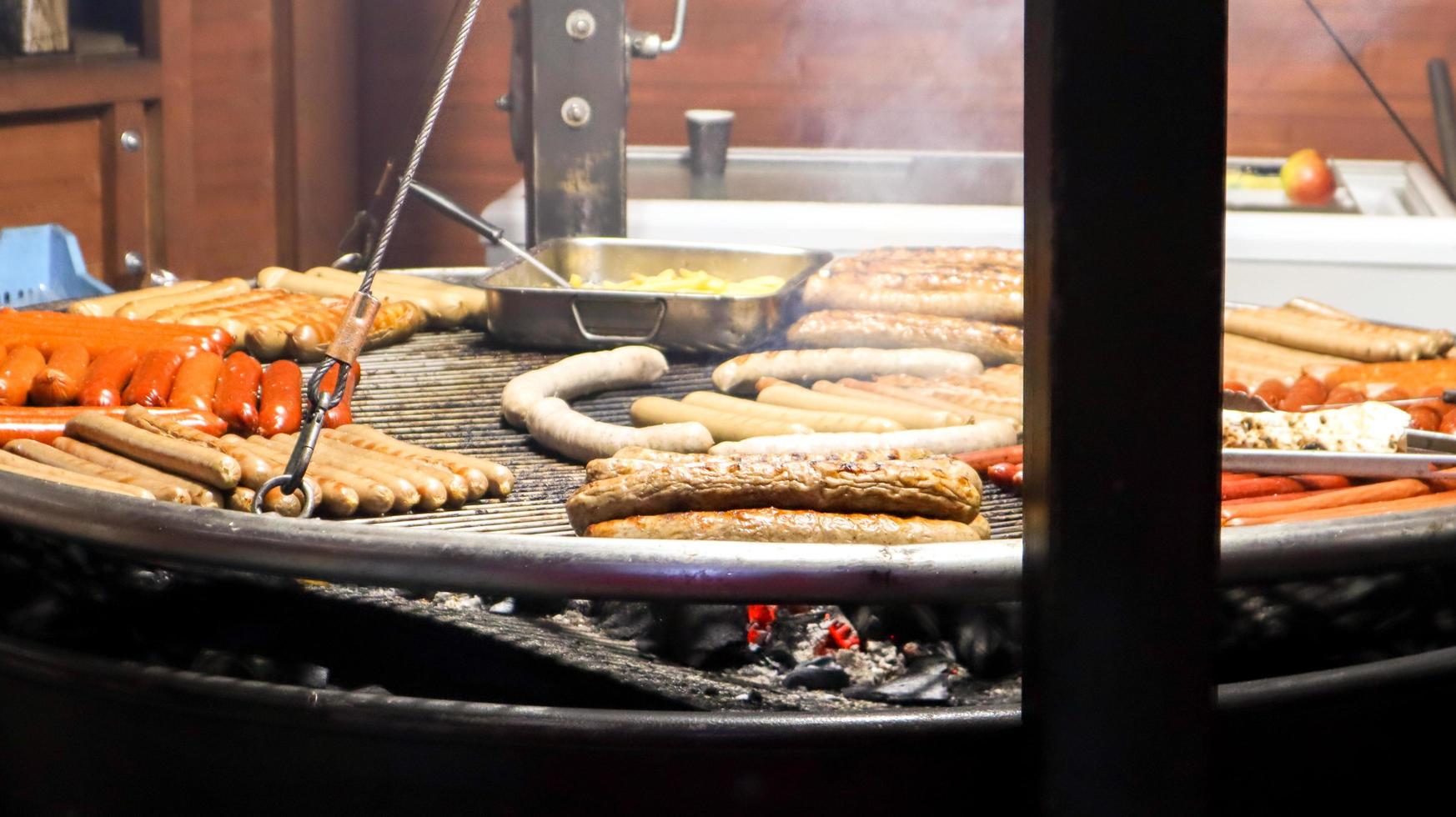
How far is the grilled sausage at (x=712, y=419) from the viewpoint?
2.73 meters

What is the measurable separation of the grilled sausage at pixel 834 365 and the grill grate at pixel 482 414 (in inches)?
5.3

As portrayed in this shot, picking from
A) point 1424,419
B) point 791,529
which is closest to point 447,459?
point 791,529

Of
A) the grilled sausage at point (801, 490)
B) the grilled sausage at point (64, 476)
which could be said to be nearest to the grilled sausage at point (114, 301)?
the grilled sausage at point (64, 476)

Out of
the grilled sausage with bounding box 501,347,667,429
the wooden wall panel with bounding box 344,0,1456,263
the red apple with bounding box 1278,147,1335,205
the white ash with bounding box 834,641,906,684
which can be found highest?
the wooden wall panel with bounding box 344,0,1456,263

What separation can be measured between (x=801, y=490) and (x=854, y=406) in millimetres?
762

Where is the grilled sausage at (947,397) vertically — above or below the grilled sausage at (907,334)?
below

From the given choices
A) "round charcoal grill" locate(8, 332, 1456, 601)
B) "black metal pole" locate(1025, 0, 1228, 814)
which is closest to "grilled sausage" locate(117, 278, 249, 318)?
"round charcoal grill" locate(8, 332, 1456, 601)

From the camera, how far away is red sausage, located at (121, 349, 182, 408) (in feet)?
9.53

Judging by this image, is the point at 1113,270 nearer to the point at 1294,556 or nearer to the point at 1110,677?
the point at 1110,677

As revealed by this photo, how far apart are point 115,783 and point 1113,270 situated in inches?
62.8

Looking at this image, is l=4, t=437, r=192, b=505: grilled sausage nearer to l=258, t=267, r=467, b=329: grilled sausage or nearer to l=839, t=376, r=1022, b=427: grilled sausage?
l=258, t=267, r=467, b=329: grilled sausage

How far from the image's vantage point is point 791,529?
2115mm

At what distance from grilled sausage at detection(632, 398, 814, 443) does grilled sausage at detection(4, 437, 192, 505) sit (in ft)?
3.03

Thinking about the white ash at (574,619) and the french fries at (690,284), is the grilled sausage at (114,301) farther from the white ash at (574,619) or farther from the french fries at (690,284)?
the white ash at (574,619)
